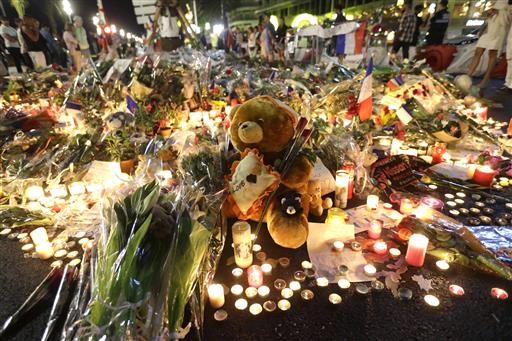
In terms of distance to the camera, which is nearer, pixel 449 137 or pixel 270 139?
pixel 270 139

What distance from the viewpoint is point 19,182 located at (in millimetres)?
2459

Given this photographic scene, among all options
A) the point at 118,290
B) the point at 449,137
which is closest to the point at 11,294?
the point at 118,290

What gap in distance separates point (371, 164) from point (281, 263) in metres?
1.37

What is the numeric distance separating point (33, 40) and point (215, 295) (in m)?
9.71

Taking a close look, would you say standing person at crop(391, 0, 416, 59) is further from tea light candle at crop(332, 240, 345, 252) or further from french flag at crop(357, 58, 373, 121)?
tea light candle at crop(332, 240, 345, 252)

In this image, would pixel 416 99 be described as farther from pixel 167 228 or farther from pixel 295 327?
pixel 167 228

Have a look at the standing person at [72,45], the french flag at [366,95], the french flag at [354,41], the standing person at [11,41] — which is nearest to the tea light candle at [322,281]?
the french flag at [366,95]

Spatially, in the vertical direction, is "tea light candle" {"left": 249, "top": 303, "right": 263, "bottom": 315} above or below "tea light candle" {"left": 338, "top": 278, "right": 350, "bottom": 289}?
below

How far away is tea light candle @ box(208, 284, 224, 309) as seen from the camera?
1.46 metres

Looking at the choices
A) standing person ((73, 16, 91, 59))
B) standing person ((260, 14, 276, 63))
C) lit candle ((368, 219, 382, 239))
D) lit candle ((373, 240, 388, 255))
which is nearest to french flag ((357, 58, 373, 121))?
lit candle ((368, 219, 382, 239))

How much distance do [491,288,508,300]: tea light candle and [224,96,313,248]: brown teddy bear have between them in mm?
992

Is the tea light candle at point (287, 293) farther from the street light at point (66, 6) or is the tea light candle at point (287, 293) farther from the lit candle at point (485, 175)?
the street light at point (66, 6)

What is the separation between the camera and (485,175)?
246 centimetres

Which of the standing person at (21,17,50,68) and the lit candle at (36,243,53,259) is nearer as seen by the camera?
the lit candle at (36,243,53,259)
